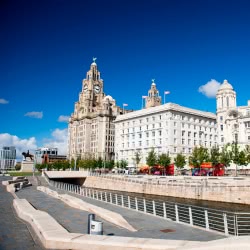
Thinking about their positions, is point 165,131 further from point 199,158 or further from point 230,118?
point 199,158

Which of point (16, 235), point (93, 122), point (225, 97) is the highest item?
point (225, 97)

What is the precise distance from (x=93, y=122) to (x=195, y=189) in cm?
10170

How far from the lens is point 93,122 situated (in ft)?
482

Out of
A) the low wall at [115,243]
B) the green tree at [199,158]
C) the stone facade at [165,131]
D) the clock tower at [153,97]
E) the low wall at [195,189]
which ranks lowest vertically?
the low wall at [195,189]

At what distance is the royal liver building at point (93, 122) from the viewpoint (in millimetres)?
138875

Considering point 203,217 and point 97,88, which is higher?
point 97,88

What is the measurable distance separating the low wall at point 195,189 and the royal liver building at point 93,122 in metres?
69.5

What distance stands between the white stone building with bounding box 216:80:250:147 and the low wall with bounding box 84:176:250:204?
35109 millimetres

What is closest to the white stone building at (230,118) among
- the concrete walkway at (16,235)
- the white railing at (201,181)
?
the white railing at (201,181)

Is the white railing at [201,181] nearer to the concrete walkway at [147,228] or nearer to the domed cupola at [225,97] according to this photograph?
the concrete walkway at [147,228]

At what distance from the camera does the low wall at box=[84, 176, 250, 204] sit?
4434cm

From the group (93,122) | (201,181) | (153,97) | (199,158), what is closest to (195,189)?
(201,181)

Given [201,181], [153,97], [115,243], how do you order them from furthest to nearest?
[153,97] → [201,181] → [115,243]

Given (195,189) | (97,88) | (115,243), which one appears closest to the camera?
(115,243)
